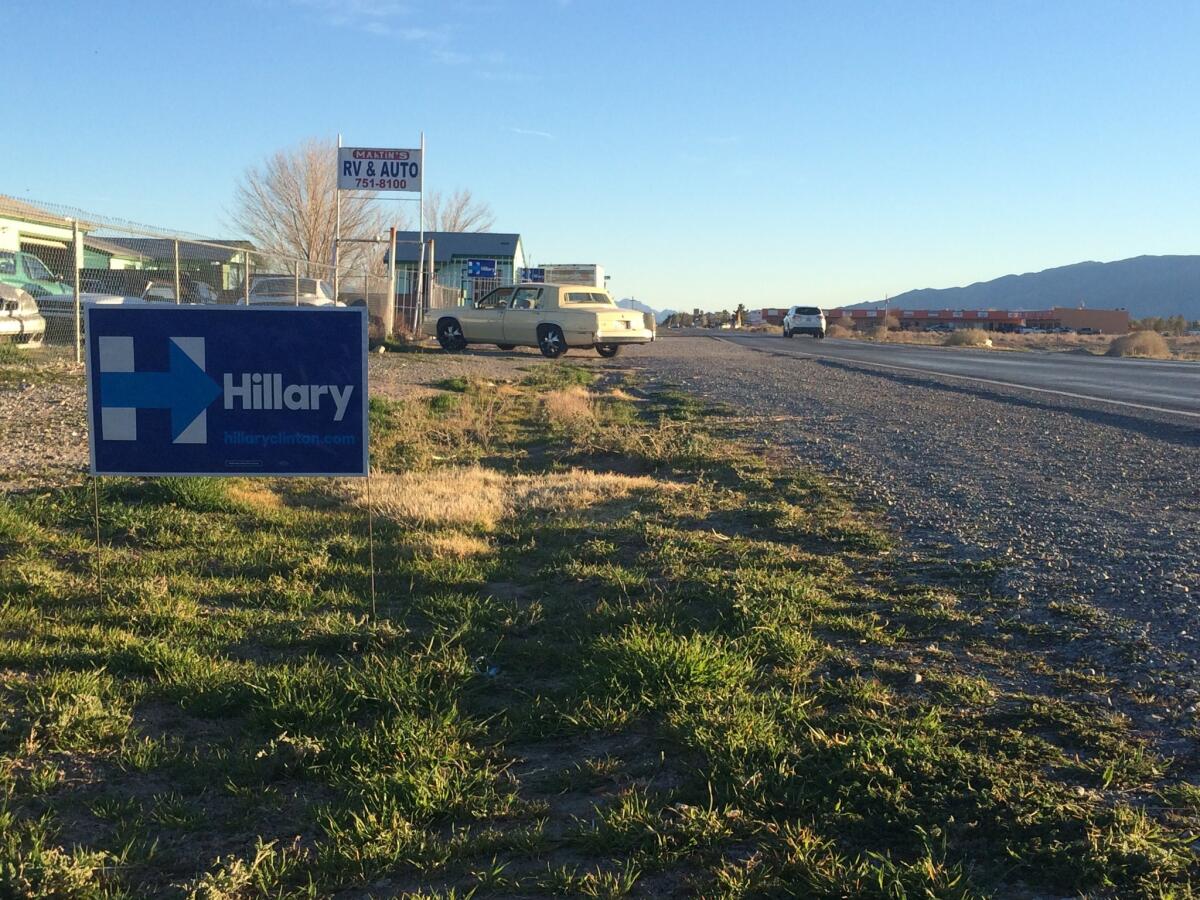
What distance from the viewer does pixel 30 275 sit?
56.5ft

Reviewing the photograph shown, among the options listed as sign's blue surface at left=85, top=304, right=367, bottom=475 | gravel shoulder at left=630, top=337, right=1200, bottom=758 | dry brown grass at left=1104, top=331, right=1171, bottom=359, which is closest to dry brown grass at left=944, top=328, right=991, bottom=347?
dry brown grass at left=1104, top=331, right=1171, bottom=359

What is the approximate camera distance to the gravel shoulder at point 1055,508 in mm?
4031

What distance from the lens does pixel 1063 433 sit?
1077cm

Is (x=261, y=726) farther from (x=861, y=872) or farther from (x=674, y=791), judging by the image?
(x=861, y=872)

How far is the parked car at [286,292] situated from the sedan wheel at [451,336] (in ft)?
9.66

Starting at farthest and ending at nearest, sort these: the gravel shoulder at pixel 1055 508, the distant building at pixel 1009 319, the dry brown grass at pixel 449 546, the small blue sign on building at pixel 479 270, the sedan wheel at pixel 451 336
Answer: the distant building at pixel 1009 319
the small blue sign on building at pixel 479 270
the sedan wheel at pixel 451 336
the dry brown grass at pixel 449 546
the gravel shoulder at pixel 1055 508

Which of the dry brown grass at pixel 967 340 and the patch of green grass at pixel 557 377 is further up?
the dry brown grass at pixel 967 340

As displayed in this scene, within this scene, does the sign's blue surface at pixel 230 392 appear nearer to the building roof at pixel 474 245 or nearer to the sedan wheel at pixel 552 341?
the sedan wheel at pixel 552 341

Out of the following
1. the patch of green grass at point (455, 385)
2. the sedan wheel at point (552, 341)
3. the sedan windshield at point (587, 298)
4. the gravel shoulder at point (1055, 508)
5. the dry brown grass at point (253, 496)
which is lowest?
the dry brown grass at point (253, 496)

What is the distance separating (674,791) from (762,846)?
1.28 feet

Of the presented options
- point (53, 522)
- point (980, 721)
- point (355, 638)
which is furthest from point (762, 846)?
point (53, 522)

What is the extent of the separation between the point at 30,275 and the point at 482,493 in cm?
1356

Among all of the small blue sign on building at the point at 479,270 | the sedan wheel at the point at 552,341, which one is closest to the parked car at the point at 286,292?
the sedan wheel at the point at 552,341

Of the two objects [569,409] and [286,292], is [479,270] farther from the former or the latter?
[569,409]
